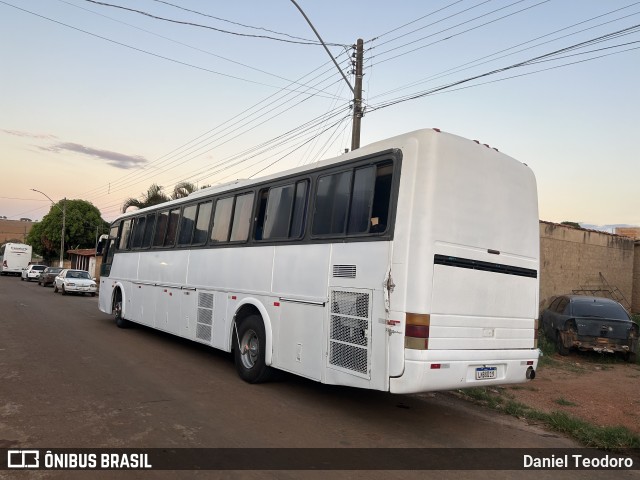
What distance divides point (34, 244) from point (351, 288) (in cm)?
7642

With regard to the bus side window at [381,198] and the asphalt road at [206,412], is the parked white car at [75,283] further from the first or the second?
the bus side window at [381,198]

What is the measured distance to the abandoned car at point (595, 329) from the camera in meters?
11.8

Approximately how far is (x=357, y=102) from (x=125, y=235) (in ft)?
25.5

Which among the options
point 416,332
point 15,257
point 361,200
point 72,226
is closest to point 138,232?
point 361,200

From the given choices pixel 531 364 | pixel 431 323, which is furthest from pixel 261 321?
pixel 531 364

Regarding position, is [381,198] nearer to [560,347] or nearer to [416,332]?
[416,332]

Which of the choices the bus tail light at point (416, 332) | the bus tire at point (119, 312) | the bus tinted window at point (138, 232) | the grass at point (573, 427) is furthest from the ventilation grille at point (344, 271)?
the bus tire at point (119, 312)

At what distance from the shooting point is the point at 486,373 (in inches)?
248

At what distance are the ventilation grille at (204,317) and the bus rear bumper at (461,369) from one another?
16.4 feet

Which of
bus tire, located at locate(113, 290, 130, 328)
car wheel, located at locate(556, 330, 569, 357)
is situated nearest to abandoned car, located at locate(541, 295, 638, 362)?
car wheel, located at locate(556, 330, 569, 357)

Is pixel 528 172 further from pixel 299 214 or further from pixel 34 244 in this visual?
pixel 34 244

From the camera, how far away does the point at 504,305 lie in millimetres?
6641

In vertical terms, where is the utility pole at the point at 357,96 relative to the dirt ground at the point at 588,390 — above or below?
above

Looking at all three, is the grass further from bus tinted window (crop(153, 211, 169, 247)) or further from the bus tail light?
bus tinted window (crop(153, 211, 169, 247))
